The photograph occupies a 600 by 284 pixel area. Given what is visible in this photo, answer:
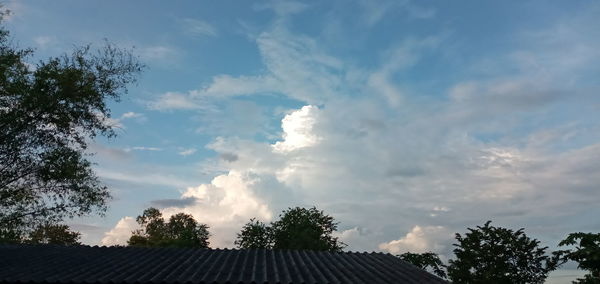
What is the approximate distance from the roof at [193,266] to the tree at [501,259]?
1646 cm

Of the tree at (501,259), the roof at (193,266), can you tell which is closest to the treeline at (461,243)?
the tree at (501,259)

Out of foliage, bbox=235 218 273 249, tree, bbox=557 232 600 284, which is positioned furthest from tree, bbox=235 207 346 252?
tree, bbox=557 232 600 284

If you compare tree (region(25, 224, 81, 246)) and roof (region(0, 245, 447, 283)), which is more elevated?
tree (region(25, 224, 81, 246))

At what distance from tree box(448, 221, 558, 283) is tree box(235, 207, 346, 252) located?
47.9ft

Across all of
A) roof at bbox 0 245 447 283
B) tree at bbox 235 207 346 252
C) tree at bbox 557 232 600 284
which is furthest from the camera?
tree at bbox 235 207 346 252

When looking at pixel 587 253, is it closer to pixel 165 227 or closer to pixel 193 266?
pixel 193 266

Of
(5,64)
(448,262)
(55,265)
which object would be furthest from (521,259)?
(5,64)

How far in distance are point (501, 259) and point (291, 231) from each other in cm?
1946

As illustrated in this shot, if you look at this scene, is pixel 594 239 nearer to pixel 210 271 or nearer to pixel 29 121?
pixel 210 271

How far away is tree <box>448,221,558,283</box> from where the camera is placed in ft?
102

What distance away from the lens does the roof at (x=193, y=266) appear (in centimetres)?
1262

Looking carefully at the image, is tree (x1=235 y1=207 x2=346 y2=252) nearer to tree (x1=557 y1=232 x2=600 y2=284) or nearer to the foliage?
the foliage

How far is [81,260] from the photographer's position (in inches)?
587

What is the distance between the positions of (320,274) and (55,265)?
724cm
